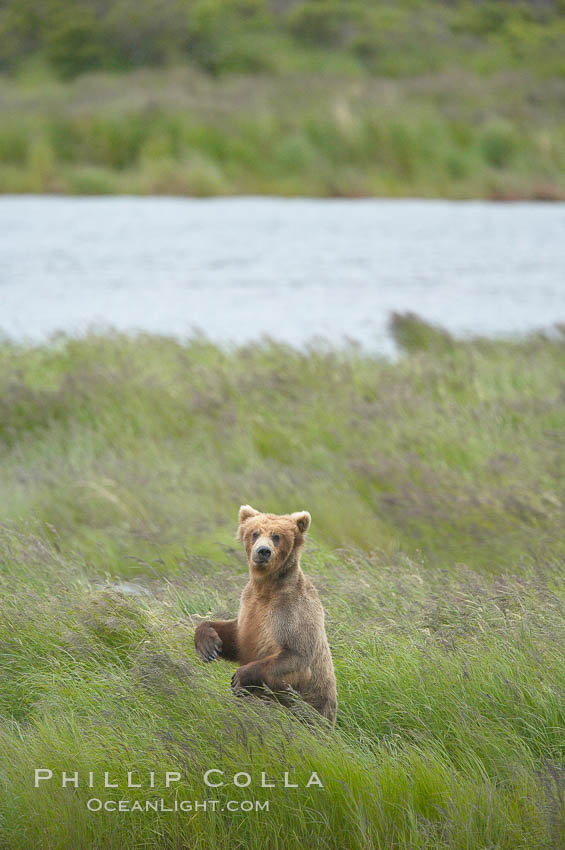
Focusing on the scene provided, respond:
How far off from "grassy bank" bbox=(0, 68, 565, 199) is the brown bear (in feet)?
78.6

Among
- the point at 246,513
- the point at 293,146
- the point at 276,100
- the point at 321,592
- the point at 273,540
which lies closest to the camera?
the point at 273,540

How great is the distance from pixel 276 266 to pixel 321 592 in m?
15.0

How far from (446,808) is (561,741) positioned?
0.53 metres

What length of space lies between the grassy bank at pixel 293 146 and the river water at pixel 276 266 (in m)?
1.01

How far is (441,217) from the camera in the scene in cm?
2377

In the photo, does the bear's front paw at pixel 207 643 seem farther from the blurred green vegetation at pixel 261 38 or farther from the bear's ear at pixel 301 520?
the blurred green vegetation at pixel 261 38

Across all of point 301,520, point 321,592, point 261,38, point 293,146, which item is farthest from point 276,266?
point 261,38

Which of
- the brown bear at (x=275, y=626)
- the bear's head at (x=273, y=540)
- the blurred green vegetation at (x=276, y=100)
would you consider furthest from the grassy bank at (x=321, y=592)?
the blurred green vegetation at (x=276, y=100)

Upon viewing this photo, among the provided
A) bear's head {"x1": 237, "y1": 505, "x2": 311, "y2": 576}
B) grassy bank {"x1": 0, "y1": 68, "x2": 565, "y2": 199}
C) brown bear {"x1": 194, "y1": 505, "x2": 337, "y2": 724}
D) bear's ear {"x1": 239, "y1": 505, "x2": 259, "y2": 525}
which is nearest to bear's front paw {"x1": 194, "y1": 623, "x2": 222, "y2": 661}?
brown bear {"x1": 194, "y1": 505, "x2": 337, "y2": 724}

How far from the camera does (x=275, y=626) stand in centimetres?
303

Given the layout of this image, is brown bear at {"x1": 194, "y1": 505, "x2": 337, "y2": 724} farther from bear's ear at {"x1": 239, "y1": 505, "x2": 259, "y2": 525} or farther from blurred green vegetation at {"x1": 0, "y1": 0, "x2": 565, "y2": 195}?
blurred green vegetation at {"x1": 0, "y1": 0, "x2": 565, "y2": 195}

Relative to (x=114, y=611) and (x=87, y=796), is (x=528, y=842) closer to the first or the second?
(x=87, y=796)

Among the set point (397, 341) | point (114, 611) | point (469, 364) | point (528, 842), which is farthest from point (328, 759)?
point (397, 341)

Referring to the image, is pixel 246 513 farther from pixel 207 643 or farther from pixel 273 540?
pixel 207 643
